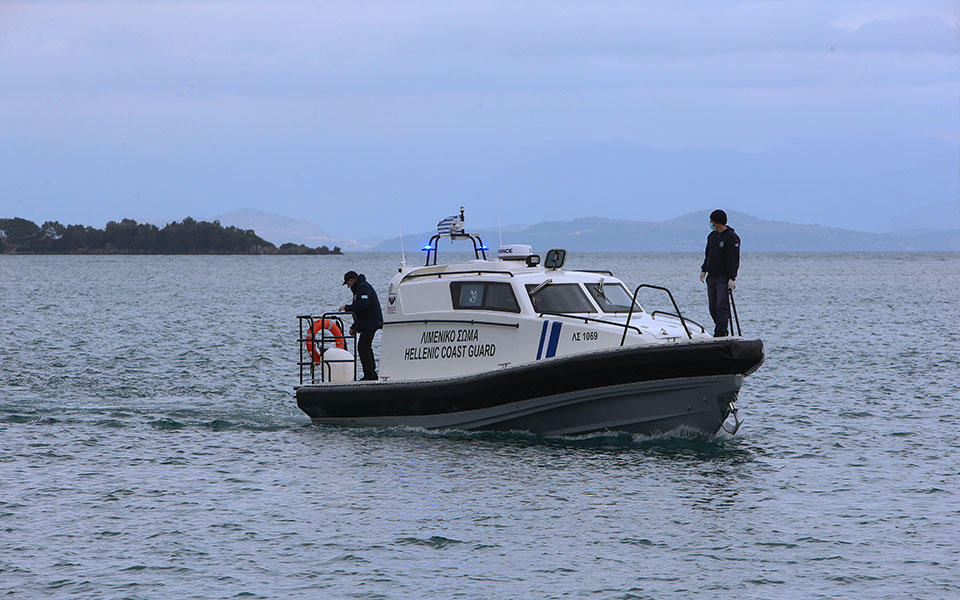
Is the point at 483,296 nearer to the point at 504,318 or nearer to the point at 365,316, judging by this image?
the point at 504,318

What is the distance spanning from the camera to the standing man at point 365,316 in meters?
16.6

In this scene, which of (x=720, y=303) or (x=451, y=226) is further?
(x=451, y=226)

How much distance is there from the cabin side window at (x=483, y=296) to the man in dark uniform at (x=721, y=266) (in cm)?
256

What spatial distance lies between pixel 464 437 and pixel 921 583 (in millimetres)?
6802

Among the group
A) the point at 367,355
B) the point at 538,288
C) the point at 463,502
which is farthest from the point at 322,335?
the point at 463,502

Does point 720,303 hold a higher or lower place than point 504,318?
higher

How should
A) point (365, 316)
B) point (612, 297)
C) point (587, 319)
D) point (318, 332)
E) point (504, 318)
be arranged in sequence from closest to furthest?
point (587, 319) → point (504, 318) → point (612, 297) → point (365, 316) → point (318, 332)

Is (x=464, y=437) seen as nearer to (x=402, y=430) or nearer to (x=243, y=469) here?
(x=402, y=430)

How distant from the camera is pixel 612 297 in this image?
1541 centimetres

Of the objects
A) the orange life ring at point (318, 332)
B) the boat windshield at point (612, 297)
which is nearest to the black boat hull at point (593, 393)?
the boat windshield at point (612, 297)

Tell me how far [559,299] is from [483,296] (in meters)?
1.06

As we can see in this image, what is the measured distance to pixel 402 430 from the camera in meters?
15.9

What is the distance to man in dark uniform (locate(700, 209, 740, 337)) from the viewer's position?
14.1 metres

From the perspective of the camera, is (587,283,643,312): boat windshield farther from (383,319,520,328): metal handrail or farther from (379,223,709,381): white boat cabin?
(383,319,520,328): metal handrail
